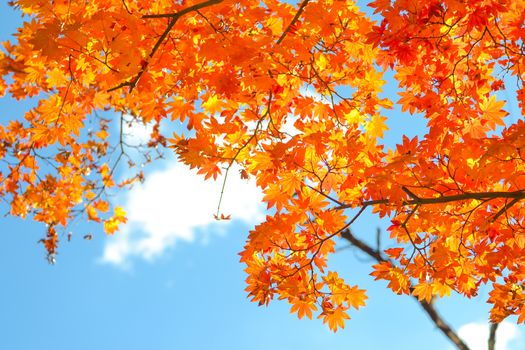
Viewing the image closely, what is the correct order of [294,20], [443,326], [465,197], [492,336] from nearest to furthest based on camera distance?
[465,197]
[294,20]
[492,336]
[443,326]

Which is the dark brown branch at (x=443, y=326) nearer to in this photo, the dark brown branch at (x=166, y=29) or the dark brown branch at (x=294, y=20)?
the dark brown branch at (x=294, y=20)

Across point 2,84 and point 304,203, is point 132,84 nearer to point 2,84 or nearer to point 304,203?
point 304,203

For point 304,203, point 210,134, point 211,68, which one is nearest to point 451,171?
point 304,203

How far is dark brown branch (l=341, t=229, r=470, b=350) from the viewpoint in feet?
17.4

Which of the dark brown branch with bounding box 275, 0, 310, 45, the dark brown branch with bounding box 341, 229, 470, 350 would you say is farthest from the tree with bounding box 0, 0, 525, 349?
the dark brown branch with bounding box 341, 229, 470, 350

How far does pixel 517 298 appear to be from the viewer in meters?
3.29

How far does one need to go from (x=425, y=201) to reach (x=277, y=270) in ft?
3.29

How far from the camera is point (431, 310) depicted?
5.41m

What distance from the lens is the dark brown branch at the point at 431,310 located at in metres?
5.30

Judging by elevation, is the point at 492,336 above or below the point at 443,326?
below

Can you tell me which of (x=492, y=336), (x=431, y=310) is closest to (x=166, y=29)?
(x=431, y=310)

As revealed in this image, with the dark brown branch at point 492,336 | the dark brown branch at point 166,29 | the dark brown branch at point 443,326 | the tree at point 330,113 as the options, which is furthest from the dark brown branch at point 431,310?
the dark brown branch at point 166,29

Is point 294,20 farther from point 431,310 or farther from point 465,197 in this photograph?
point 431,310

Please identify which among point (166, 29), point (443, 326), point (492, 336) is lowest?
point (492, 336)
